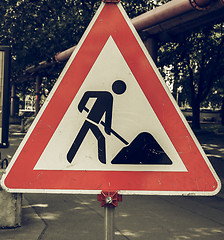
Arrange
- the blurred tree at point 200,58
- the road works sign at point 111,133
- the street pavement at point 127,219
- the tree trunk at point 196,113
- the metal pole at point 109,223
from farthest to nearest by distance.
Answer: the tree trunk at point 196,113 → the blurred tree at point 200,58 → the street pavement at point 127,219 → the road works sign at point 111,133 → the metal pole at point 109,223

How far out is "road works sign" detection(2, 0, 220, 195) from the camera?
1938mm

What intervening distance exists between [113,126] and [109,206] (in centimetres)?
36

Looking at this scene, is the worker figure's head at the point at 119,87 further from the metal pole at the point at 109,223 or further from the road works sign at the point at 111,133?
the metal pole at the point at 109,223

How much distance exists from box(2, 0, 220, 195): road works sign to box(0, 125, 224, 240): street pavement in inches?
103

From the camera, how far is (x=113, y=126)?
195cm

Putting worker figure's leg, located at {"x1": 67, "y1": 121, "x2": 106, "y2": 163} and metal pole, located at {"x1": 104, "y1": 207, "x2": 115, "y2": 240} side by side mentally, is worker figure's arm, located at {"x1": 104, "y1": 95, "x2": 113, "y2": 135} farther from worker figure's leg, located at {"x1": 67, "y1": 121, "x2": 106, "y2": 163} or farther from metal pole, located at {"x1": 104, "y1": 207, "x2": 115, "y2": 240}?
metal pole, located at {"x1": 104, "y1": 207, "x2": 115, "y2": 240}

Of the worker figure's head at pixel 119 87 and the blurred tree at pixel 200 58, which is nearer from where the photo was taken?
the worker figure's head at pixel 119 87

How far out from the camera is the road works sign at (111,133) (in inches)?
76.3

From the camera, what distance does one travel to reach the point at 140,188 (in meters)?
1.92

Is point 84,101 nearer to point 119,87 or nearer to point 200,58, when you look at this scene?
point 119,87

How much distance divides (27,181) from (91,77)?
0.57 metres

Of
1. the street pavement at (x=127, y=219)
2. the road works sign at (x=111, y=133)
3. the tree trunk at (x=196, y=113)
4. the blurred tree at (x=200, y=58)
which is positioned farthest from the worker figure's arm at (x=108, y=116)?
the tree trunk at (x=196, y=113)

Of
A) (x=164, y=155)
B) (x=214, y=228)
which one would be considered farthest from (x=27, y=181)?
(x=214, y=228)

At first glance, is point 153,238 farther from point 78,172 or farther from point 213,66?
point 213,66
